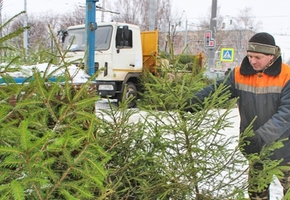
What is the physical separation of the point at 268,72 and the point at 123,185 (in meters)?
1.24

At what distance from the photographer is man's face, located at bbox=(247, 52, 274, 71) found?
2.33 metres

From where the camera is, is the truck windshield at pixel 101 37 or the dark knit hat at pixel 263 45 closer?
the dark knit hat at pixel 263 45

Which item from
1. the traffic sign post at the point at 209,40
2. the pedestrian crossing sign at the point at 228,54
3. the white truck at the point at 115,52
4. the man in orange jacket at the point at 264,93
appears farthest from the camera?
the pedestrian crossing sign at the point at 228,54

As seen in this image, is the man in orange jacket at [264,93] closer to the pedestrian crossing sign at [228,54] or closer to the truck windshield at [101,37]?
the truck windshield at [101,37]

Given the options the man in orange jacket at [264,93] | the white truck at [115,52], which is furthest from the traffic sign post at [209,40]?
the man in orange jacket at [264,93]

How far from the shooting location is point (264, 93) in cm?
240

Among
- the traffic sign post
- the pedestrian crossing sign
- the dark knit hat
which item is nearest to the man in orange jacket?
the dark knit hat

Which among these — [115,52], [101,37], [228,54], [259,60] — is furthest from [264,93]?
[228,54]

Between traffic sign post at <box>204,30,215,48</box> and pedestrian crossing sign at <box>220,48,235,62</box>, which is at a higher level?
traffic sign post at <box>204,30,215,48</box>

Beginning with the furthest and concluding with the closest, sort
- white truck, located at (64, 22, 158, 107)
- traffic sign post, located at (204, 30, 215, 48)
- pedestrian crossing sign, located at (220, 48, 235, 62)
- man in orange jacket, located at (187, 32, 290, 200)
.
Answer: pedestrian crossing sign, located at (220, 48, 235, 62), traffic sign post, located at (204, 30, 215, 48), white truck, located at (64, 22, 158, 107), man in orange jacket, located at (187, 32, 290, 200)

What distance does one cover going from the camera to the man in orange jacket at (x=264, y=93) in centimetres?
216

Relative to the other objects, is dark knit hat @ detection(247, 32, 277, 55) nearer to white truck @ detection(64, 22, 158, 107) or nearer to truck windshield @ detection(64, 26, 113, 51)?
white truck @ detection(64, 22, 158, 107)

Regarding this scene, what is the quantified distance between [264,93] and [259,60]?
0.24m

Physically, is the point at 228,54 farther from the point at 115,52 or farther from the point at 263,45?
the point at 263,45
